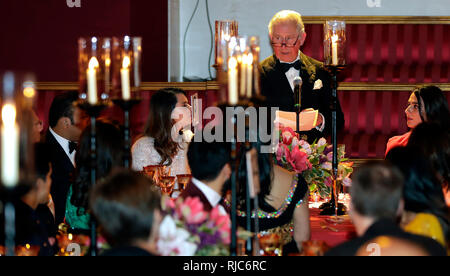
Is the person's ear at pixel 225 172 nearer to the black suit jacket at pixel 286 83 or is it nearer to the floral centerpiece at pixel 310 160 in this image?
the floral centerpiece at pixel 310 160

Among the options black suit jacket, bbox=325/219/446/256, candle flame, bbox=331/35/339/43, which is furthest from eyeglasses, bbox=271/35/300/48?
black suit jacket, bbox=325/219/446/256

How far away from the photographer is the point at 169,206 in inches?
84.7

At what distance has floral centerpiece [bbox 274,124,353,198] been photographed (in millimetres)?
3293

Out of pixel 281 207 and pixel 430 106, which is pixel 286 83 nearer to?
pixel 430 106

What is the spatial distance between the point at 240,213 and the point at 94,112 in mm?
876

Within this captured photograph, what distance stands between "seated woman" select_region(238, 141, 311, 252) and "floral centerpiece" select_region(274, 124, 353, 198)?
42 centimetres

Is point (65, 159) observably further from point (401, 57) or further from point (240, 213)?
point (401, 57)

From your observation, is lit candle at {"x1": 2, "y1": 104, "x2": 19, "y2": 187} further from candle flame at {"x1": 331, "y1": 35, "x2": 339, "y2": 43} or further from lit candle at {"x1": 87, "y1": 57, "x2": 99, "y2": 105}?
candle flame at {"x1": 331, "y1": 35, "x2": 339, "y2": 43}

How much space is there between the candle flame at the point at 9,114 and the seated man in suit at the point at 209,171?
1149 mm

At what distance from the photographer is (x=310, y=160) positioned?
3412mm

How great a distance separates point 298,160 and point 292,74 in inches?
66.7

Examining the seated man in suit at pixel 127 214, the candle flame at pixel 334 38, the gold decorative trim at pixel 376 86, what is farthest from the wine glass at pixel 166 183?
the gold decorative trim at pixel 376 86

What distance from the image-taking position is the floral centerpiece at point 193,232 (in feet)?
6.58

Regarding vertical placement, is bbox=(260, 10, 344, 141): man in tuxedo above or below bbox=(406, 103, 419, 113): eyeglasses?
above
